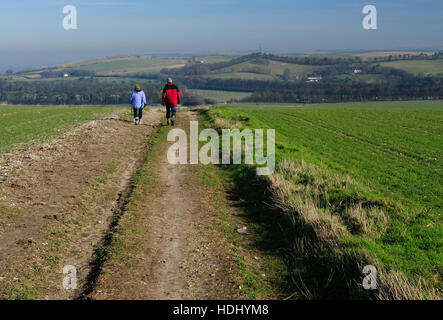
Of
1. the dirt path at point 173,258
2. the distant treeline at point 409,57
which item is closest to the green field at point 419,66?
the distant treeline at point 409,57

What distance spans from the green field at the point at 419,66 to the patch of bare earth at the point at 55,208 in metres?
152

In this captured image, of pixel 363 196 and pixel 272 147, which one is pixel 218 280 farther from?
pixel 272 147

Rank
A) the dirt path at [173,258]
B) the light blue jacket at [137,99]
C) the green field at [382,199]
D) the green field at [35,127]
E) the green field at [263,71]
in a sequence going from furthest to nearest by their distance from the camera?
the green field at [263,71] < the green field at [35,127] < the light blue jacket at [137,99] < the green field at [382,199] < the dirt path at [173,258]

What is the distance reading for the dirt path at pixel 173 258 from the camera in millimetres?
5934

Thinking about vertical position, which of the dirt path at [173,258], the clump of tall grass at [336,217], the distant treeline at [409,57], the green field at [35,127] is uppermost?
the distant treeline at [409,57]

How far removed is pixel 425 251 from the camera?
6926 millimetres

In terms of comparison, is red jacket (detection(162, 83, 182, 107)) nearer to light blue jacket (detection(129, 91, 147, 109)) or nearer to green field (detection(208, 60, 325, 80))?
light blue jacket (detection(129, 91, 147, 109))

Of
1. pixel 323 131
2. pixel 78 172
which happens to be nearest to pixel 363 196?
pixel 78 172

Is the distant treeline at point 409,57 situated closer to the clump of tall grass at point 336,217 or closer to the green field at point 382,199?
the green field at point 382,199

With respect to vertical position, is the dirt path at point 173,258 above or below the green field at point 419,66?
below

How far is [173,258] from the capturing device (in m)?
7.05

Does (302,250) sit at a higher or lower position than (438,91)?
lower

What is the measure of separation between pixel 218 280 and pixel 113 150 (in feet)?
37.6

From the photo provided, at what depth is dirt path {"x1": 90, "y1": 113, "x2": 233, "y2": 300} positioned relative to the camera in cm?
593
